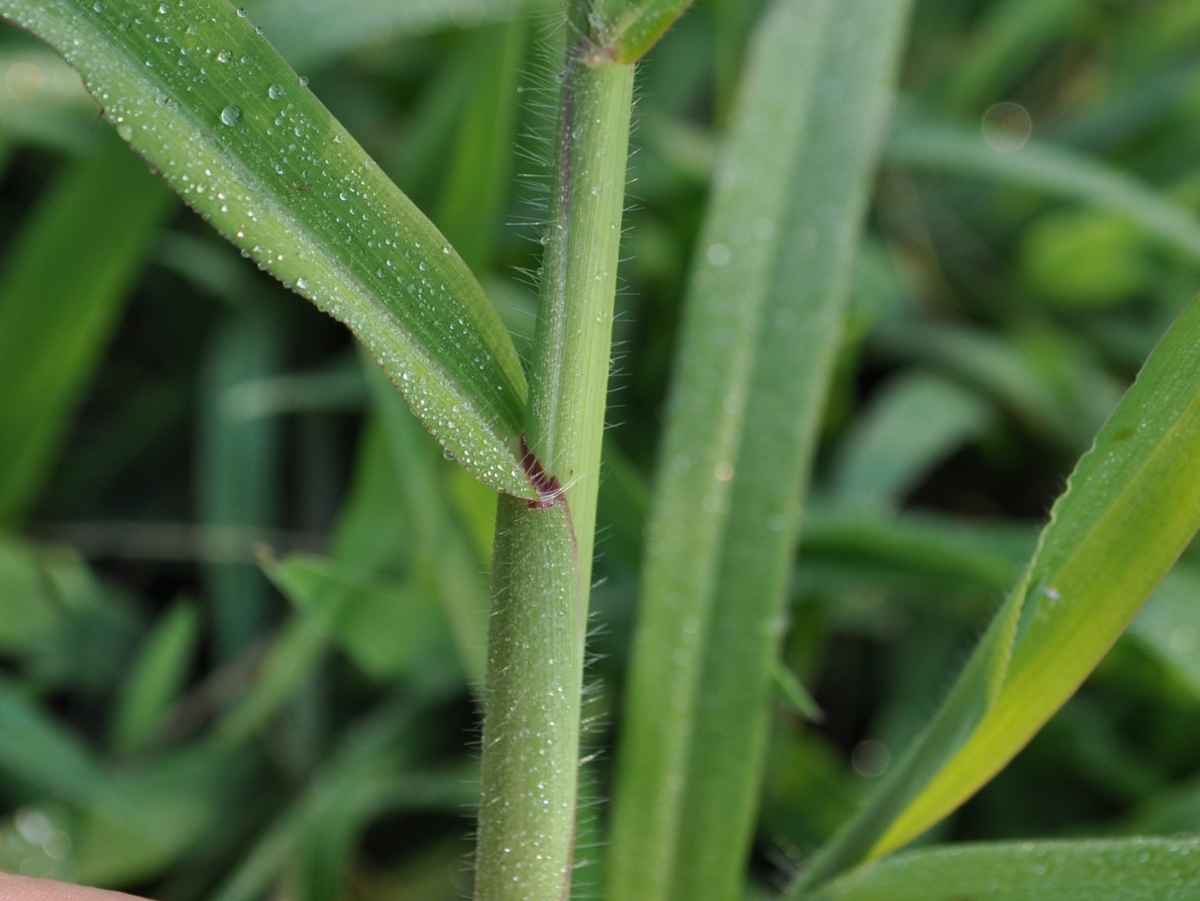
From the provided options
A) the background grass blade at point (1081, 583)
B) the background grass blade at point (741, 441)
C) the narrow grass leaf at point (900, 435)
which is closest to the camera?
the background grass blade at point (1081, 583)

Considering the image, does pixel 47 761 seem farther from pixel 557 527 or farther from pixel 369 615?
pixel 557 527

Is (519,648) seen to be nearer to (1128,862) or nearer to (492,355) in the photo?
(492,355)

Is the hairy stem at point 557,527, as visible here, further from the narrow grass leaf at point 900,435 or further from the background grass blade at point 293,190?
the narrow grass leaf at point 900,435

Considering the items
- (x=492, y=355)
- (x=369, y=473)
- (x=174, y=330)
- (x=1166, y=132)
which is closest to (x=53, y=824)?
(x=369, y=473)

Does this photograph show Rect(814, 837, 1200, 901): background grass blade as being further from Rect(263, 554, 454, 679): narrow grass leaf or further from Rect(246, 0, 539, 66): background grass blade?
Rect(246, 0, 539, 66): background grass blade

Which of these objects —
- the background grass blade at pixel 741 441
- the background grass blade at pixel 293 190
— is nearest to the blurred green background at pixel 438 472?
the background grass blade at pixel 741 441

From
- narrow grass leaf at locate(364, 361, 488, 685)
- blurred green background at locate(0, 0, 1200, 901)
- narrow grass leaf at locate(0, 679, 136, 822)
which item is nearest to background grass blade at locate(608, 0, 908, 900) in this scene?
blurred green background at locate(0, 0, 1200, 901)

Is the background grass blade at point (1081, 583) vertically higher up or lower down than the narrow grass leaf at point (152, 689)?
lower down
